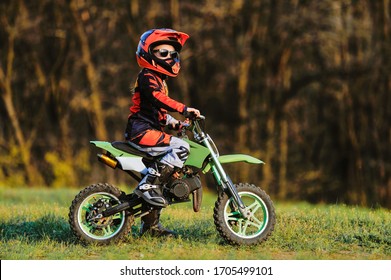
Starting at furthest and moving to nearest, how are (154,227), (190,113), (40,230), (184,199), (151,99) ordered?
(40,230) < (154,227) < (184,199) < (151,99) < (190,113)

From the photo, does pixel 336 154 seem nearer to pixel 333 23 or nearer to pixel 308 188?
pixel 308 188

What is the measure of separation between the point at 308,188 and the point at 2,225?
18.1 m

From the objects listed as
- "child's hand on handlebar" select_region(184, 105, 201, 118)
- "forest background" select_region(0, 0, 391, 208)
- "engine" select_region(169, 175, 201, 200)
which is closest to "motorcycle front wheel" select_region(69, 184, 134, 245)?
"engine" select_region(169, 175, 201, 200)

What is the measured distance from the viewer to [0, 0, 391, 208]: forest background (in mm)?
24938

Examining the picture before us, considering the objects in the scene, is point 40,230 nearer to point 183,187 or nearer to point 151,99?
point 183,187

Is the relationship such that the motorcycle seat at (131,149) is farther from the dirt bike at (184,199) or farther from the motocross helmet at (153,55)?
the motocross helmet at (153,55)

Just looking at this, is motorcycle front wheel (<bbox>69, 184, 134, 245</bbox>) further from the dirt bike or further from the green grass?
the green grass

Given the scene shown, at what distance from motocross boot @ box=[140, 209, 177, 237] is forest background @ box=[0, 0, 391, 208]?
52.0ft

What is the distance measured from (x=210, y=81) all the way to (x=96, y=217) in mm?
19441

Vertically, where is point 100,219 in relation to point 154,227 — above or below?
above

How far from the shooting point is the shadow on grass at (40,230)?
28.5 feet

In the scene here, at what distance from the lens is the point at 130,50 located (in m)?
26.3

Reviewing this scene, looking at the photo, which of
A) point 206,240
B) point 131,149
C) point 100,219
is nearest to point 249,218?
point 206,240

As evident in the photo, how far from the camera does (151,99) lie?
7.98 meters
